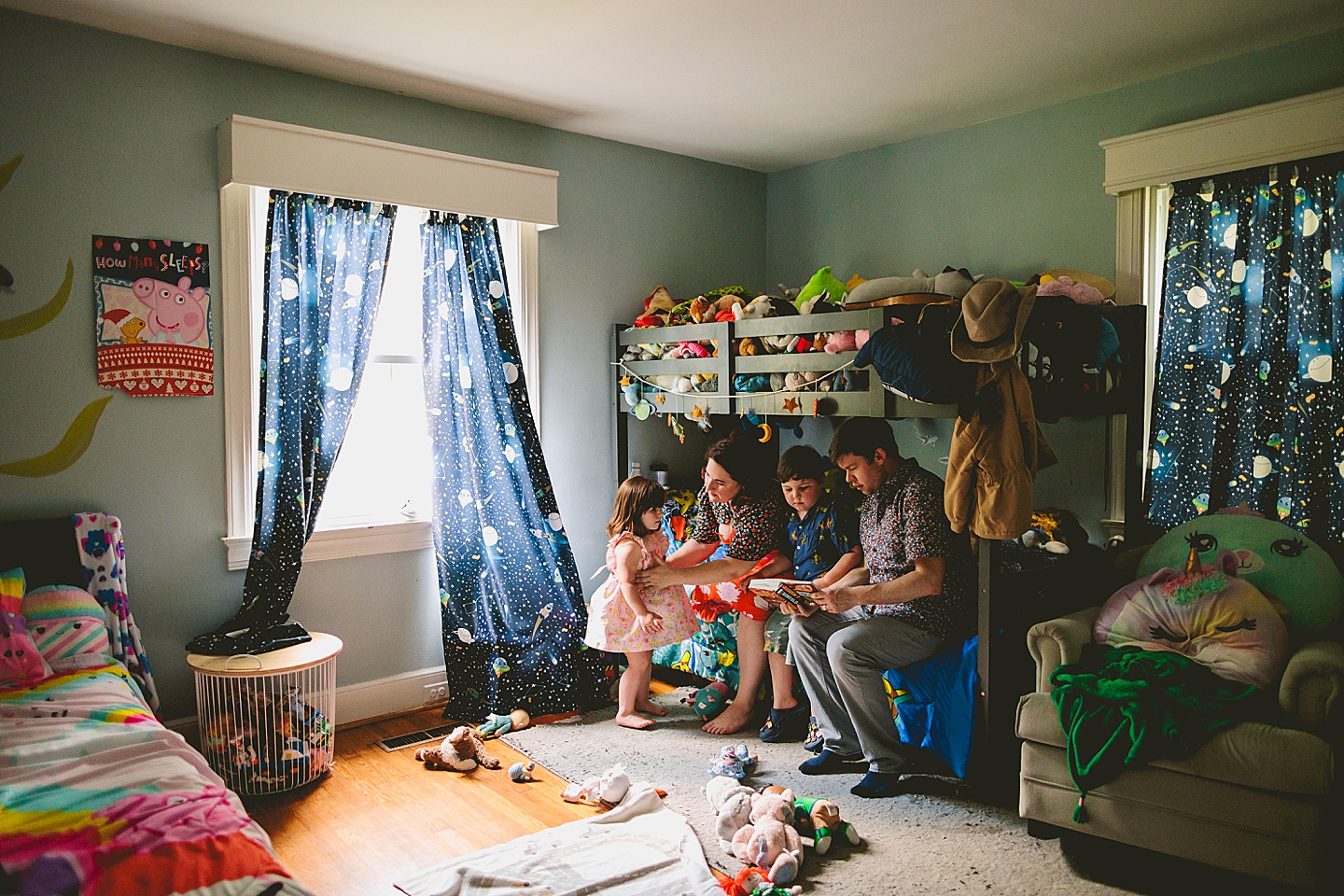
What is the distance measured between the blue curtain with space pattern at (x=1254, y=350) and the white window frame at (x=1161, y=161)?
70mm

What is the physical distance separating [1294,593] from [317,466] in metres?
3.10

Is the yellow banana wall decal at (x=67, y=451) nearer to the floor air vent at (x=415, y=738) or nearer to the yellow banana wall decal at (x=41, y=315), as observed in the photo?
the yellow banana wall decal at (x=41, y=315)

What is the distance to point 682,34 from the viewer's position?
3002 millimetres

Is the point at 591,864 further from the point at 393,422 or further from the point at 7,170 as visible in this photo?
the point at 7,170

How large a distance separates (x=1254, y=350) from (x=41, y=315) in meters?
3.87

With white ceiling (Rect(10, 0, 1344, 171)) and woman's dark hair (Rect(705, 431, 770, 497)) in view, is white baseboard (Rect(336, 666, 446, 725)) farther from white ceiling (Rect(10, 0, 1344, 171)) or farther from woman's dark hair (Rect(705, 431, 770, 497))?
white ceiling (Rect(10, 0, 1344, 171))

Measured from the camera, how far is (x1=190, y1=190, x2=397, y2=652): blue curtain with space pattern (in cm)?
327

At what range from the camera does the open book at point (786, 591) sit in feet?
10.3

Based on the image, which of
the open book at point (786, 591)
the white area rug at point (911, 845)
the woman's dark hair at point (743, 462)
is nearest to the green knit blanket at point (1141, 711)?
the white area rug at point (911, 845)

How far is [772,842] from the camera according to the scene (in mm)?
2492

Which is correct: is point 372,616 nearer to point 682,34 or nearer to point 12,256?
point 12,256

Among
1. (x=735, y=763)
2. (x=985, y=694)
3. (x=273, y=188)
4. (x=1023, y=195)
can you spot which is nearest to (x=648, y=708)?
(x=735, y=763)

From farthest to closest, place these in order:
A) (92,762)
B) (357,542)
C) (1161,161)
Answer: (357,542)
(1161,161)
(92,762)

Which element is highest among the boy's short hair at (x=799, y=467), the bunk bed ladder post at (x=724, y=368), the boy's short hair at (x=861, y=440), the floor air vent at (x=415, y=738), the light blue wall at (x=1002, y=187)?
the light blue wall at (x=1002, y=187)
